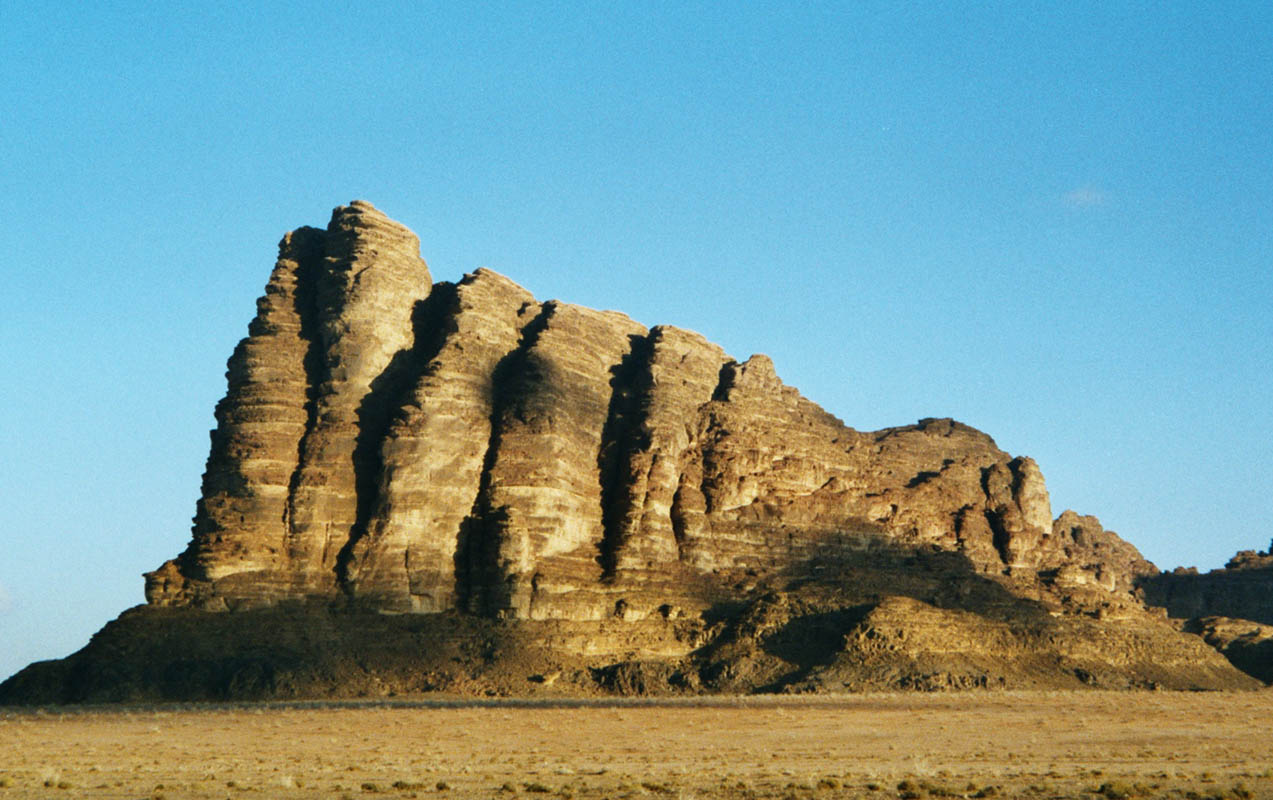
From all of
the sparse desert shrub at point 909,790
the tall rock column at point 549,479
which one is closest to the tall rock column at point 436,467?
the tall rock column at point 549,479

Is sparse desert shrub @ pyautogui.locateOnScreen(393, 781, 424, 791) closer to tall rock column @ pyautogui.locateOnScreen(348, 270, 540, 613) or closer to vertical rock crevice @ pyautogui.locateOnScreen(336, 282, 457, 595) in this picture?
tall rock column @ pyautogui.locateOnScreen(348, 270, 540, 613)

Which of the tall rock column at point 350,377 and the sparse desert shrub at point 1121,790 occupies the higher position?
the tall rock column at point 350,377

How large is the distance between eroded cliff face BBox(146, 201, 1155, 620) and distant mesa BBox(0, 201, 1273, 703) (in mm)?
238

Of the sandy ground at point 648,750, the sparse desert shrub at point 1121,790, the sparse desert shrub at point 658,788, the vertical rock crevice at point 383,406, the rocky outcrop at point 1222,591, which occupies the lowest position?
the sparse desert shrub at point 1121,790

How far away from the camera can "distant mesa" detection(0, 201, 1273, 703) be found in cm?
9856

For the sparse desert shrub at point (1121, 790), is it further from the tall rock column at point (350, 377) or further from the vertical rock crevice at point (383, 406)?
the tall rock column at point (350, 377)

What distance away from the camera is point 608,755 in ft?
178

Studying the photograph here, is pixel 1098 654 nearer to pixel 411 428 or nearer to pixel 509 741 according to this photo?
pixel 411 428

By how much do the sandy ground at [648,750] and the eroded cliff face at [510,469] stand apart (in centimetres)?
1820

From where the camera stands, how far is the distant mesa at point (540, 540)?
98.6 m

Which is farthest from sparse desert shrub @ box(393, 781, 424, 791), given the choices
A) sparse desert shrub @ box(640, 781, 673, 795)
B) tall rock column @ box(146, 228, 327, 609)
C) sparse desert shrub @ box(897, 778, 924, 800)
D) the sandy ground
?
tall rock column @ box(146, 228, 327, 609)

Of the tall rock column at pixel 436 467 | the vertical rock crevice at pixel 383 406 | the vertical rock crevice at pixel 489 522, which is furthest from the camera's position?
the vertical rock crevice at pixel 383 406

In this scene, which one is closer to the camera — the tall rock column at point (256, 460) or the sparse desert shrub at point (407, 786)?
the sparse desert shrub at point (407, 786)

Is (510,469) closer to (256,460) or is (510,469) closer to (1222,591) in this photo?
(256,460)
